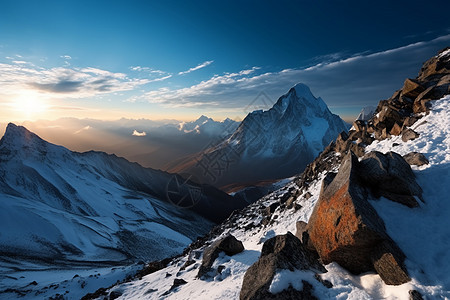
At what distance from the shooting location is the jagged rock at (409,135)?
53.5 feet

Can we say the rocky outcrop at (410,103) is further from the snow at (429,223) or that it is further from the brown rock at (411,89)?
the snow at (429,223)

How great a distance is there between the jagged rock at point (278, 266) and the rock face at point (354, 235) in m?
0.94

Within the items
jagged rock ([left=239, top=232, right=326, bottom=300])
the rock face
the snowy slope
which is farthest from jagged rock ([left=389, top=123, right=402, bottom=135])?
jagged rock ([left=239, top=232, right=326, bottom=300])

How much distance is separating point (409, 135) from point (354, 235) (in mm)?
12781

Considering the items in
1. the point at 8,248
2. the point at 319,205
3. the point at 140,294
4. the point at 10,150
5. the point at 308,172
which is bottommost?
the point at 8,248

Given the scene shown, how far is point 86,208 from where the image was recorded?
278ft

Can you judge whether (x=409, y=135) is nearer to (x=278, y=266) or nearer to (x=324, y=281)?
(x=324, y=281)

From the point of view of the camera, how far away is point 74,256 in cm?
5272

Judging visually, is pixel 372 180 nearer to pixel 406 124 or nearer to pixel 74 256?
pixel 406 124

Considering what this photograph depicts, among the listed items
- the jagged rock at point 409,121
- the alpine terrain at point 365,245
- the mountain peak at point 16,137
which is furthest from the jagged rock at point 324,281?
the mountain peak at point 16,137

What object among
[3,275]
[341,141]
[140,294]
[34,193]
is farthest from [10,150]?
[341,141]

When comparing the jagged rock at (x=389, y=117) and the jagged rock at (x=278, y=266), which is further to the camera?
the jagged rock at (x=389, y=117)

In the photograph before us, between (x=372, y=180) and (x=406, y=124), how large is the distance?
1122cm

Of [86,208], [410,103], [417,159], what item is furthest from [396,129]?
[86,208]
